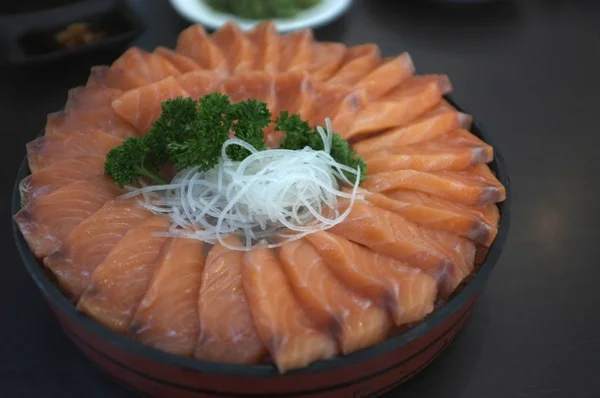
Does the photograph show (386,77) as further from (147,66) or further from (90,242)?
(90,242)

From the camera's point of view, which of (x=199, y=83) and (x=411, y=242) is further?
(x=199, y=83)

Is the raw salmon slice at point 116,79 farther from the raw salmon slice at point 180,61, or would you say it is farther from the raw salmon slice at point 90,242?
the raw salmon slice at point 90,242

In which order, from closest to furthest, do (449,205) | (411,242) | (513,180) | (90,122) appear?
(411,242) < (449,205) < (90,122) < (513,180)

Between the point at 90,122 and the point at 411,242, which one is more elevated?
the point at 90,122

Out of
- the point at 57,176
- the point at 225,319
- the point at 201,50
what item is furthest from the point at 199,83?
the point at 225,319

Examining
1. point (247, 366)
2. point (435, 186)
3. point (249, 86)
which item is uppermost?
point (249, 86)

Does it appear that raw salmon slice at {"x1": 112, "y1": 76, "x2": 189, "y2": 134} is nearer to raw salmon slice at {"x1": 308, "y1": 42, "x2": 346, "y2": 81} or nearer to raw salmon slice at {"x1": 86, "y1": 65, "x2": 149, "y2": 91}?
raw salmon slice at {"x1": 86, "y1": 65, "x2": 149, "y2": 91}

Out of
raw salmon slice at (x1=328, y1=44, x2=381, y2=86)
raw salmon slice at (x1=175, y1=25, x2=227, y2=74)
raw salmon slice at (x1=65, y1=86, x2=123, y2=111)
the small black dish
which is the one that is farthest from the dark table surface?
raw salmon slice at (x1=175, y1=25, x2=227, y2=74)
